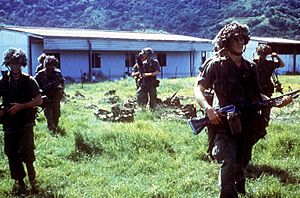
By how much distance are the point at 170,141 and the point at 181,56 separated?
29892mm

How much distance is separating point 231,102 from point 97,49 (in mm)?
26737

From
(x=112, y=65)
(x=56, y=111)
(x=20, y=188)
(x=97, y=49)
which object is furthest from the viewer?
(x=112, y=65)

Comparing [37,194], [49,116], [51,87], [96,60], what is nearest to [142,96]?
[49,116]

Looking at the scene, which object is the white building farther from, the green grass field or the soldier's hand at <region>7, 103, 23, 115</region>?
the soldier's hand at <region>7, 103, 23, 115</region>

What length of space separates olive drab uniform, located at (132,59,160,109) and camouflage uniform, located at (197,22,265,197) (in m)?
7.13

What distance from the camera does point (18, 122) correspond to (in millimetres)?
5465

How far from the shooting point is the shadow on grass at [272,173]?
5.67 m

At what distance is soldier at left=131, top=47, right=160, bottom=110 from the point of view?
38.1 ft

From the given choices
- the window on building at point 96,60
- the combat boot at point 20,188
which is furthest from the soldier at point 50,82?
the window on building at point 96,60

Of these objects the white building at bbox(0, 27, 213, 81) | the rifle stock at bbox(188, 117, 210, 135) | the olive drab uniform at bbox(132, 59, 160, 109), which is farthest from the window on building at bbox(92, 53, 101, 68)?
the rifle stock at bbox(188, 117, 210, 135)

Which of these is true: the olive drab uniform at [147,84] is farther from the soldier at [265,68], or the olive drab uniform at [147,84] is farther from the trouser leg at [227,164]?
the trouser leg at [227,164]

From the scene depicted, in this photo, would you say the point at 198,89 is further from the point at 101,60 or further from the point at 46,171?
the point at 101,60

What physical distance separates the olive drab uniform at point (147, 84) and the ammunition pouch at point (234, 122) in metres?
7.54

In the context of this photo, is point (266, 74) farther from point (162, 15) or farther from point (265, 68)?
point (162, 15)
